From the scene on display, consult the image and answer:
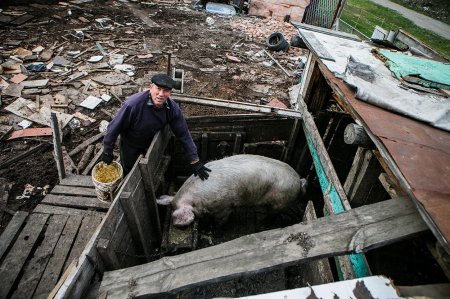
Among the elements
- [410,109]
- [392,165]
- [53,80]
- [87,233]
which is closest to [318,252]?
[392,165]

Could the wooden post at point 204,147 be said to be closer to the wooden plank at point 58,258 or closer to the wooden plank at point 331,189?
the wooden plank at point 331,189

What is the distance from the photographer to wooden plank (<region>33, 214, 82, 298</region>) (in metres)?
3.75

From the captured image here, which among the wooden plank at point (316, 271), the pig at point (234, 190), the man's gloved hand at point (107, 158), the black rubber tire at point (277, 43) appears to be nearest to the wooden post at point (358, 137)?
the wooden plank at point (316, 271)

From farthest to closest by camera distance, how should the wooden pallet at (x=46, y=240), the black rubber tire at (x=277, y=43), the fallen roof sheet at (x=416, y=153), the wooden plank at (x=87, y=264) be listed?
the black rubber tire at (x=277, y=43), the wooden pallet at (x=46, y=240), the wooden plank at (x=87, y=264), the fallen roof sheet at (x=416, y=153)

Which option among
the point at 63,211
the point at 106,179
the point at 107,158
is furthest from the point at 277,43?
the point at 63,211

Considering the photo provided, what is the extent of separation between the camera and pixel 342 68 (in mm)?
4531

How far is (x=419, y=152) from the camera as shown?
2947 millimetres

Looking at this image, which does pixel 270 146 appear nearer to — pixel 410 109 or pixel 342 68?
pixel 342 68

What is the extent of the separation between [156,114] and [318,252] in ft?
10.6

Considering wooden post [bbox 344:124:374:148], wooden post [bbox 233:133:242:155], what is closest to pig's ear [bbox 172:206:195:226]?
wooden post [bbox 233:133:242:155]

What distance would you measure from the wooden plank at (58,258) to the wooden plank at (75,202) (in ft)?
1.09

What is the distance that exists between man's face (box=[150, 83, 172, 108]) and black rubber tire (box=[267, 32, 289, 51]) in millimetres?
10042

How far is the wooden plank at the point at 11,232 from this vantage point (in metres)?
4.19

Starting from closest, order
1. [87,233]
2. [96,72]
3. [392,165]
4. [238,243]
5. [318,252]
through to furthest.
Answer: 1. [318,252]
2. [238,243]
3. [392,165]
4. [87,233]
5. [96,72]
